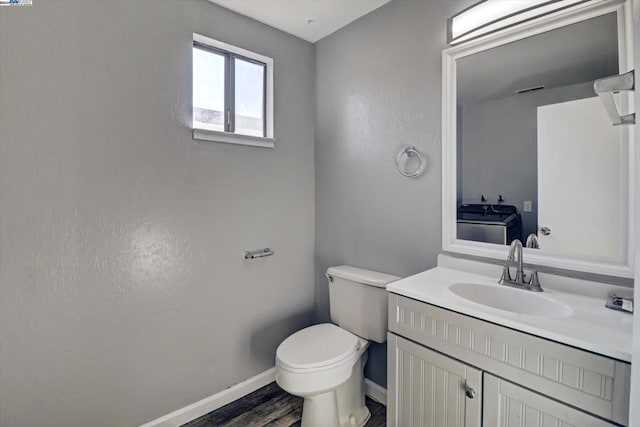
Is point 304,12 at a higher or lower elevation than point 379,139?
higher

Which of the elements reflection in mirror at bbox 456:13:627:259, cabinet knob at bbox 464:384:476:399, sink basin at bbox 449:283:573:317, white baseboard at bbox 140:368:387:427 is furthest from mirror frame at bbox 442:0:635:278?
white baseboard at bbox 140:368:387:427

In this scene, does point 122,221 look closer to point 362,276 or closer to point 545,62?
point 362,276

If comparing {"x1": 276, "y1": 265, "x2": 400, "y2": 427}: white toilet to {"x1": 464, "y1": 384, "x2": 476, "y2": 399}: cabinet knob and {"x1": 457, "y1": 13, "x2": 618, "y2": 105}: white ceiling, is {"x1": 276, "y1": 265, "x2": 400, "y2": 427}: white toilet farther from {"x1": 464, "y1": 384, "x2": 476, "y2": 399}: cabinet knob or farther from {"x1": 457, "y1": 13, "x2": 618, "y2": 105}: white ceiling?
{"x1": 457, "y1": 13, "x2": 618, "y2": 105}: white ceiling

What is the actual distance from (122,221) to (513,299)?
72.7 inches

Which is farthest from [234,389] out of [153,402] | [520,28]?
[520,28]

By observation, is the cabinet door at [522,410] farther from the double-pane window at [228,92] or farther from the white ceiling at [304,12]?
the white ceiling at [304,12]

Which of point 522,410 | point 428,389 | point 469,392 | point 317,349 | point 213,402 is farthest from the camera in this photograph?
point 213,402

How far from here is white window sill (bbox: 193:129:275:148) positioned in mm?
1745

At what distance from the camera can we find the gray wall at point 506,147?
1332 millimetres

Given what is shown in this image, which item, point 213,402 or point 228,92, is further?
point 228,92

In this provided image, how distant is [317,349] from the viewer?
5.24 feet

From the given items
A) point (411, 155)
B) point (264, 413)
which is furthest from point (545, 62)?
point (264, 413)

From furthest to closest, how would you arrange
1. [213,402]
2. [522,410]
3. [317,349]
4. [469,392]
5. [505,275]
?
[213,402], [317,349], [505,275], [469,392], [522,410]

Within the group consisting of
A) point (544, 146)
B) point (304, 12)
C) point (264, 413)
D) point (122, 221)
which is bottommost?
point (264, 413)
